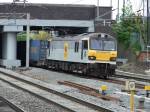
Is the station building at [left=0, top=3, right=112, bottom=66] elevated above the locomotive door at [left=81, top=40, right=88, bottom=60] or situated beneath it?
elevated above

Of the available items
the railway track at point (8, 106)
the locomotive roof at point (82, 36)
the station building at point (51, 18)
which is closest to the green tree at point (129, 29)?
the station building at point (51, 18)

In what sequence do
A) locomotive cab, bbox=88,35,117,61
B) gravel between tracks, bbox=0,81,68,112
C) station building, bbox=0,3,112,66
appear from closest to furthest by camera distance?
gravel between tracks, bbox=0,81,68,112
locomotive cab, bbox=88,35,117,61
station building, bbox=0,3,112,66

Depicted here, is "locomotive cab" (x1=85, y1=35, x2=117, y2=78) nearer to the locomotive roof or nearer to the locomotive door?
the locomotive roof

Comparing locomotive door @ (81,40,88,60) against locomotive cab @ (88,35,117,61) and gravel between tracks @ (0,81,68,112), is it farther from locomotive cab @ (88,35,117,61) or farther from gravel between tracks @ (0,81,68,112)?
gravel between tracks @ (0,81,68,112)

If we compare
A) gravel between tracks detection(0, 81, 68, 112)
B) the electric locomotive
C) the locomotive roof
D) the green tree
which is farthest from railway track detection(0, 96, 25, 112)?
the green tree

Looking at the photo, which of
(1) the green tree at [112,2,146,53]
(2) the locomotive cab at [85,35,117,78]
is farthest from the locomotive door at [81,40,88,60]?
(1) the green tree at [112,2,146,53]

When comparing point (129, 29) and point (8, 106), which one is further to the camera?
point (129, 29)

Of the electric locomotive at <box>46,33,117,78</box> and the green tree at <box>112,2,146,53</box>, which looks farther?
the green tree at <box>112,2,146,53</box>

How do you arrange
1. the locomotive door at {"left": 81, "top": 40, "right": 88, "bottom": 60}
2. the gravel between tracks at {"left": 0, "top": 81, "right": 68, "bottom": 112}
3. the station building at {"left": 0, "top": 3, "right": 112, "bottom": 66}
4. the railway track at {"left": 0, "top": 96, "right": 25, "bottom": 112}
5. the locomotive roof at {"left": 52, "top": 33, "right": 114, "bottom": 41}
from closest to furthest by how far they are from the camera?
1. the railway track at {"left": 0, "top": 96, "right": 25, "bottom": 112}
2. the gravel between tracks at {"left": 0, "top": 81, "right": 68, "bottom": 112}
3. the locomotive door at {"left": 81, "top": 40, "right": 88, "bottom": 60}
4. the locomotive roof at {"left": 52, "top": 33, "right": 114, "bottom": 41}
5. the station building at {"left": 0, "top": 3, "right": 112, "bottom": 66}

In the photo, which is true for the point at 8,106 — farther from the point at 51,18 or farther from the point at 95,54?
the point at 51,18

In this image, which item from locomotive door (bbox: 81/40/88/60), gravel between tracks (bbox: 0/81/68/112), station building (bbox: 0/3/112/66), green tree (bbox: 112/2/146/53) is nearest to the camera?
gravel between tracks (bbox: 0/81/68/112)

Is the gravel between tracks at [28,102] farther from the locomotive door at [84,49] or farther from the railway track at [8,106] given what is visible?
the locomotive door at [84,49]

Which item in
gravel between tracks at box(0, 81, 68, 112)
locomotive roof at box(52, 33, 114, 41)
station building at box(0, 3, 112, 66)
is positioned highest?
station building at box(0, 3, 112, 66)

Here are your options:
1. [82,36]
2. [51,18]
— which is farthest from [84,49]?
[51,18]
